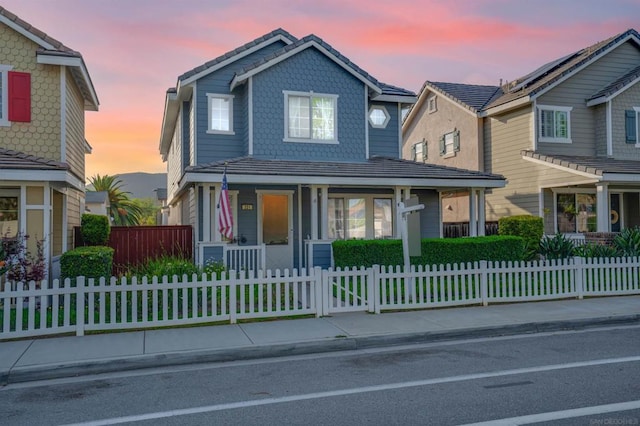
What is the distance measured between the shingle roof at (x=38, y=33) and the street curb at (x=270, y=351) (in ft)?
29.5

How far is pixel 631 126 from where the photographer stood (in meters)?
21.4

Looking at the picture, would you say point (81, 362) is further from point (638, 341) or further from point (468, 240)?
point (468, 240)

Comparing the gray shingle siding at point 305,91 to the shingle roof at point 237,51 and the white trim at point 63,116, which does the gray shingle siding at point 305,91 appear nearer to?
the shingle roof at point 237,51

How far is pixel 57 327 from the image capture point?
8.21 m

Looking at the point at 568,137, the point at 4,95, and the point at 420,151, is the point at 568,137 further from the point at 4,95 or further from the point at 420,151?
the point at 4,95

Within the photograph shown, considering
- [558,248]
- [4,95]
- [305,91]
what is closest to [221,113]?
[305,91]

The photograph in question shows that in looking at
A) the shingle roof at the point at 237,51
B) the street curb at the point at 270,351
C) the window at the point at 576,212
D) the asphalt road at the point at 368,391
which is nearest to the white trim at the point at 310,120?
the shingle roof at the point at 237,51

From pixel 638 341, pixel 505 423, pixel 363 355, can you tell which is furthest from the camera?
pixel 638 341

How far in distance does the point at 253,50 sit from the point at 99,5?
16.8 feet

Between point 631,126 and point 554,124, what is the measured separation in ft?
10.9

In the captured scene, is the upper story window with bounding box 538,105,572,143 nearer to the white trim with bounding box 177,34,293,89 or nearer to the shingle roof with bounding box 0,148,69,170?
the white trim with bounding box 177,34,293,89

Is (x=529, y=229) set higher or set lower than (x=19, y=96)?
lower

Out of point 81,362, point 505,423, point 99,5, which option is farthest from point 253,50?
point 505,423

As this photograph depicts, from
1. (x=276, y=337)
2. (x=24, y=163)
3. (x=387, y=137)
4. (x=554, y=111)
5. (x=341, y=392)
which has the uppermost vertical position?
(x=554, y=111)
